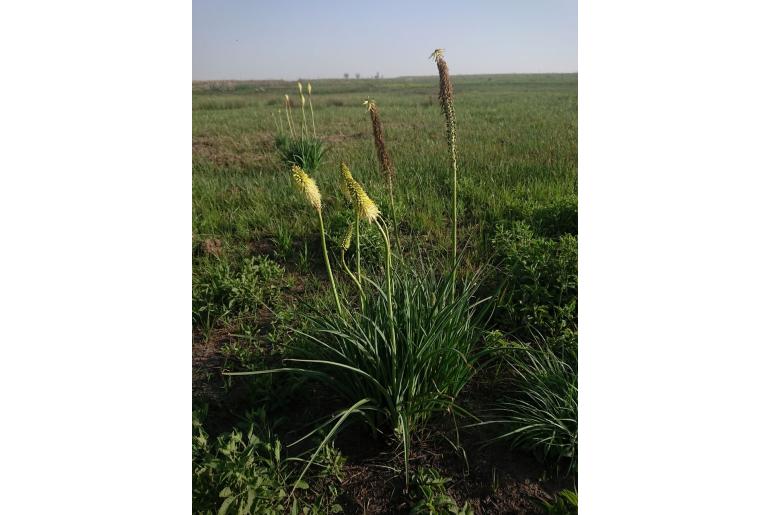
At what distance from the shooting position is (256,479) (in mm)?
1179

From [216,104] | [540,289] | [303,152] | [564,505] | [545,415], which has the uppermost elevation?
[216,104]

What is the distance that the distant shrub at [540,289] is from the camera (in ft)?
5.86

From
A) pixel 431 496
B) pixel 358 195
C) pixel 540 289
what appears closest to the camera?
pixel 358 195

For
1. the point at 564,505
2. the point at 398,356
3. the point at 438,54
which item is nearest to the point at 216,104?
the point at 438,54

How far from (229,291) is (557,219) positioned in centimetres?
148

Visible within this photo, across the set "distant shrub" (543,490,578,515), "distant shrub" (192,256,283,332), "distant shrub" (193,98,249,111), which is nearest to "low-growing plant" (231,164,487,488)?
"distant shrub" (543,490,578,515)

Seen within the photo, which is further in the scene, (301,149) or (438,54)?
(301,149)

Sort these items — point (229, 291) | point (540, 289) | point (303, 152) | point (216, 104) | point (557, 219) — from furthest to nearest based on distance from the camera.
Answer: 1. point (303, 152)
2. point (216, 104)
3. point (557, 219)
4. point (229, 291)
5. point (540, 289)

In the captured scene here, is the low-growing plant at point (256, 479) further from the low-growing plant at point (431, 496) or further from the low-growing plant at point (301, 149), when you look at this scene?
the low-growing plant at point (301, 149)

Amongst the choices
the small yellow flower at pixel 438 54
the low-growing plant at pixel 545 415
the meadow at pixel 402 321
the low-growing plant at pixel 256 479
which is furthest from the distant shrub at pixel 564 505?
the small yellow flower at pixel 438 54

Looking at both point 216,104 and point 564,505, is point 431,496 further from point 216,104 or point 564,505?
point 216,104
